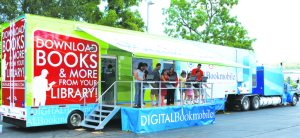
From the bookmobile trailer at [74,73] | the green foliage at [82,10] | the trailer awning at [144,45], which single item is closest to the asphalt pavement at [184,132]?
the bookmobile trailer at [74,73]

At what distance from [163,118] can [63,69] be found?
355 centimetres

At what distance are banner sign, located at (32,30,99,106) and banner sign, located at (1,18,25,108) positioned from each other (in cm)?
48

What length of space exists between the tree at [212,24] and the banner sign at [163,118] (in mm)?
19129

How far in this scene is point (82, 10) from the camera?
24250mm

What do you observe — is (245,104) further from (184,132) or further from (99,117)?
(99,117)

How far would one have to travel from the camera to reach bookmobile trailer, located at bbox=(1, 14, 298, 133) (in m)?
10.4

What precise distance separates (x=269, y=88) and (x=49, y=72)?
14.7 m

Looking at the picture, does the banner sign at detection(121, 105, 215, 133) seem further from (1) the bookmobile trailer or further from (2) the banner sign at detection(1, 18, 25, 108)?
(2) the banner sign at detection(1, 18, 25, 108)

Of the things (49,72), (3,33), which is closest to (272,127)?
(49,72)

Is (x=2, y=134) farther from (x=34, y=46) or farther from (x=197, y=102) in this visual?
(x=197, y=102)

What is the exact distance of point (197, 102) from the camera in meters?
13.7

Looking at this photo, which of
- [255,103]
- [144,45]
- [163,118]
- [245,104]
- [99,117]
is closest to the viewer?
[99,117]

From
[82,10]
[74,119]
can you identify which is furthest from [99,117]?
[82,10]

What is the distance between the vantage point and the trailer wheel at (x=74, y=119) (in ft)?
36.5
